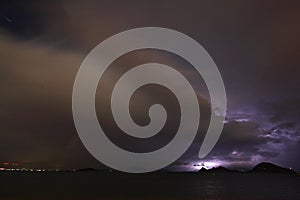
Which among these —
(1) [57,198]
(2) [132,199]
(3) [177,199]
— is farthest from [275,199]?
(1) [57,198]

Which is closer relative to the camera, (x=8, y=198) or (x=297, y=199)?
(x=8, y=198)

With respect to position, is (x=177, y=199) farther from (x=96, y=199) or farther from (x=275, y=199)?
(x=275, y=199)

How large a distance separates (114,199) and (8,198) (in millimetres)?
26624

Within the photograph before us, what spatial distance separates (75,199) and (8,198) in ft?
55.6

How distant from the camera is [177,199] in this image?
298ft

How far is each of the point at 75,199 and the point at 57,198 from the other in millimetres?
6529

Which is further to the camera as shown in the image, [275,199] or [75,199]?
[275,199]

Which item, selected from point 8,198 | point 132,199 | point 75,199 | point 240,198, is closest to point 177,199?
point 132,199

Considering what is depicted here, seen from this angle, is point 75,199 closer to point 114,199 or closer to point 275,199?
point 114,199

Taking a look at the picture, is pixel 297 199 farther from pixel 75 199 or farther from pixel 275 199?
pixel 75 199

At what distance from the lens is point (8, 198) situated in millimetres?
87062

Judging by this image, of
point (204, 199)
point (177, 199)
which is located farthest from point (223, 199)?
point (177, 199)

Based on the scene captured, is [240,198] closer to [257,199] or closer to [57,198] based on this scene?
[257,199]

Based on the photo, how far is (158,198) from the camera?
309 ft
